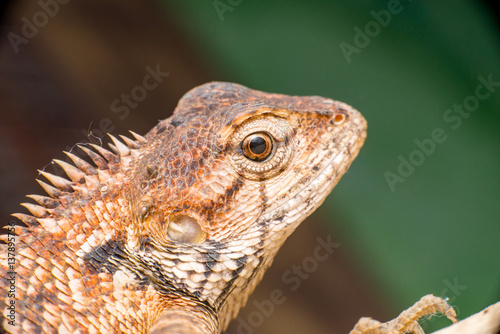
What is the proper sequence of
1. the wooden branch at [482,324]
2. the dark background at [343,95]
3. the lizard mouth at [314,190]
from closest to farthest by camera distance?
the wooden branch at [482,324] < the lizard mouth at [314,190] < the dark background at [343,95]

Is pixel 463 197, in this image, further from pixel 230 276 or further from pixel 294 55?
pixel 230 276

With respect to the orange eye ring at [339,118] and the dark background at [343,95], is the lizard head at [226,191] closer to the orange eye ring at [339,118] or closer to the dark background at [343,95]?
the orange eye ring at [339,118]

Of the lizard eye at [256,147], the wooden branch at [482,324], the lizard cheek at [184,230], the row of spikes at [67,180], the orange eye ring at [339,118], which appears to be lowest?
the row of spikes at [67,180]

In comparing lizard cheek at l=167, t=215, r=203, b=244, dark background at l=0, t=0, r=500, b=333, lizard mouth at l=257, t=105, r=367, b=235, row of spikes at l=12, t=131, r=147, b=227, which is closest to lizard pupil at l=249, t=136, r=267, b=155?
lizard mouth at l=257, t=105, r=367, b=235

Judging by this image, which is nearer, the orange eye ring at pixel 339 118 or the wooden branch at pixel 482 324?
the wooden branch at pixel 482 324

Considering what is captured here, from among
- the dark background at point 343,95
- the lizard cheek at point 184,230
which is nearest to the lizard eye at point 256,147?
the lizard cheek at point 184,230

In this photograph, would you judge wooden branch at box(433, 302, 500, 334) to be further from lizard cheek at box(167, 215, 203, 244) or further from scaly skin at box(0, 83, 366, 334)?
lizard cheek at box(167, 215, 203, 244)
